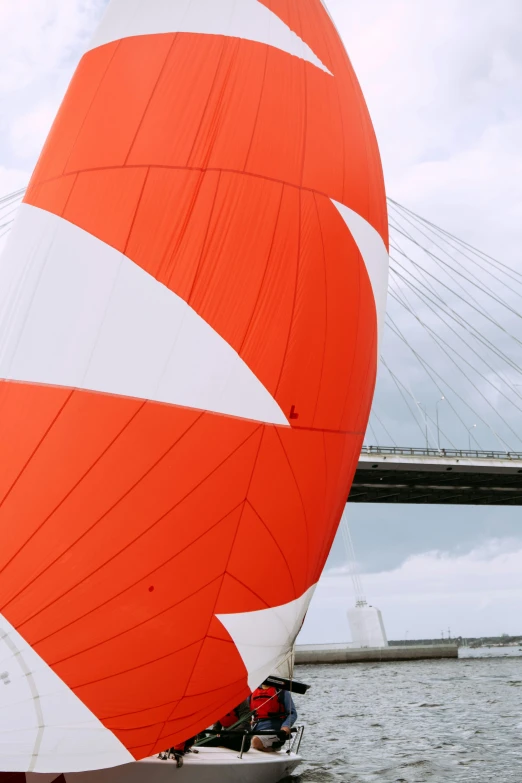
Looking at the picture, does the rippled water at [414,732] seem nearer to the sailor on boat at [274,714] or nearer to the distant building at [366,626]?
the sailor on boat at [274,714]

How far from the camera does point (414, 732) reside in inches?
352

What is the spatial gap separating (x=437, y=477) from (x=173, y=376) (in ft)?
74.3

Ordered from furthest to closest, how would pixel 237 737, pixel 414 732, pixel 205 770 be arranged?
pixel 414 732 < pixel 237 737 < pixel 205 770

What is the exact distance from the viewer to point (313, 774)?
639 cm

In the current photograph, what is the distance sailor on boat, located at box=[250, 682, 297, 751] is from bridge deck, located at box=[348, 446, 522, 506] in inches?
585

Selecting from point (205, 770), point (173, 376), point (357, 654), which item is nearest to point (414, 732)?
point (205, 770)

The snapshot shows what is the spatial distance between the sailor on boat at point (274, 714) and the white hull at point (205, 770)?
136 millimetres

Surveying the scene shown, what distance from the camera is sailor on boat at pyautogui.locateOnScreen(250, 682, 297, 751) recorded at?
227 inches

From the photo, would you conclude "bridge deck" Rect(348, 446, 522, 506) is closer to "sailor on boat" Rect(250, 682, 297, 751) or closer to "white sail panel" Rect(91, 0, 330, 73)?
"sailor on boat" Rect(250, 682, 297, 751)

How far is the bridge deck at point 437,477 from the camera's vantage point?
2261 centimetres

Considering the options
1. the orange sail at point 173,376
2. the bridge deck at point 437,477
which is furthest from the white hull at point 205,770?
the bridge deck at point 437,477

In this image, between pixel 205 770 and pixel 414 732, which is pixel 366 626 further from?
pixel 205 770

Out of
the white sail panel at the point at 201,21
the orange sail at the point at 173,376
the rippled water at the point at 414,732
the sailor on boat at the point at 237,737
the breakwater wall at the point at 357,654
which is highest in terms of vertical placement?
the white sail panel at the point at 201,21

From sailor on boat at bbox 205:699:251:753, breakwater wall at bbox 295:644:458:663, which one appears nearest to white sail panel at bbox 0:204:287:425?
sailor on boat at bbox 205:699:251:753
